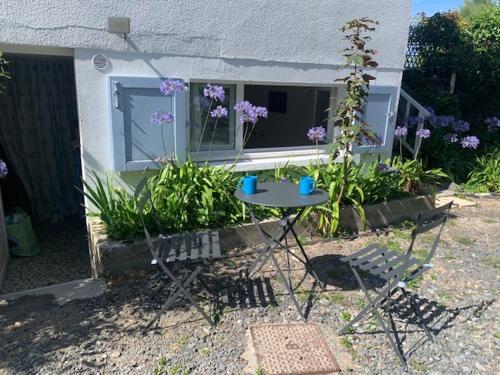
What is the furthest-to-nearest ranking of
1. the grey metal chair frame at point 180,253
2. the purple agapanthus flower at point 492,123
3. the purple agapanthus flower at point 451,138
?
1. the purple agapanthus flower at point 492,123
2. the purple agapanthus flower at point 451,138
3. the grey metal chair frame at point 180,253

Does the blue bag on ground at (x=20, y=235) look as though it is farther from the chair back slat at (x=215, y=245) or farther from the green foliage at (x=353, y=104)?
the green foliage at (x=353, y=104)

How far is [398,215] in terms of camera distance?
5.33 m

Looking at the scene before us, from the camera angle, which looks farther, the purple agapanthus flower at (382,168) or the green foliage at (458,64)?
the green foliage at (458,64)

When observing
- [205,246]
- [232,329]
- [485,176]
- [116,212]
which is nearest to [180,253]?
[205,246]

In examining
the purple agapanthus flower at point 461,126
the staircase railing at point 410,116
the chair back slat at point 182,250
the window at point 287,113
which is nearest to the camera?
the chair back slat at point 182,250

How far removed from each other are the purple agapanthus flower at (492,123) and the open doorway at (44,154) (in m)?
7.26

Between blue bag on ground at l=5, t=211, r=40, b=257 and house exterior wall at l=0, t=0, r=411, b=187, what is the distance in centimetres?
140

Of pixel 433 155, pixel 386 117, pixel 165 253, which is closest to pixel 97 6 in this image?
pixel 165 253

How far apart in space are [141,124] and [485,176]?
20.5ft

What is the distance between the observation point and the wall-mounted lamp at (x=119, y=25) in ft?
12.7

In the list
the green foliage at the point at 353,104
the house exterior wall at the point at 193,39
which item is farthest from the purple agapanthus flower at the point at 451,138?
the green foliage at the point at 353,104

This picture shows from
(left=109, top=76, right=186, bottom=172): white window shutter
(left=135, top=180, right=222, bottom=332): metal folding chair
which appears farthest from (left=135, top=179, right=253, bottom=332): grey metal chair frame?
(left=109, top=76, right=186, bottom=172): white window shutter

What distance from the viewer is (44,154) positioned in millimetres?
6105

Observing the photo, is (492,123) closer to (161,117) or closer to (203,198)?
(203,198)
